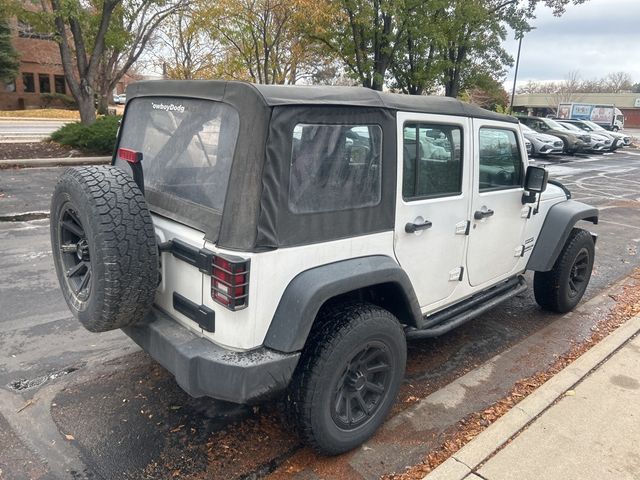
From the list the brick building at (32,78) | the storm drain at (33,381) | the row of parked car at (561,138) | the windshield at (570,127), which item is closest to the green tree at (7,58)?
the brick building at (32,78)

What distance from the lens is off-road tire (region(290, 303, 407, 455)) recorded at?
8.10 feet

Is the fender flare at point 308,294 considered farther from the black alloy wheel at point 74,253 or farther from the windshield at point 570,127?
the windshield at point 570,127

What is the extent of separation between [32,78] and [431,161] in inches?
1961

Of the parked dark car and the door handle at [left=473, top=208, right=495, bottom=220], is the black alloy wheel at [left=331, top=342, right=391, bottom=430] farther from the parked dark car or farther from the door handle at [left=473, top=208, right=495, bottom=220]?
the parked dark car

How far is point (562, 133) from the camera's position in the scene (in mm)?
22969

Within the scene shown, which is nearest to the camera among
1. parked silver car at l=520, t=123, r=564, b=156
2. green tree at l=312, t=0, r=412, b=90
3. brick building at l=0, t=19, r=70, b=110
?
green tree at l=312, t=0, r=412, b=90

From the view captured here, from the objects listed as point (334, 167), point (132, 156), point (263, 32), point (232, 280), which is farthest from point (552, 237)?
point (263, 32)

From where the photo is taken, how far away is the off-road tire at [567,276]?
4441 mm

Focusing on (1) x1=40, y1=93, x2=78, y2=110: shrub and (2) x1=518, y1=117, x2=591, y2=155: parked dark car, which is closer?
(2) x1=518, y1=117, x2=591, y2=155: parked dark car

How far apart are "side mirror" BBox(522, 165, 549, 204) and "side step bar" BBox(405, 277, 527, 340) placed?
2.46 ft

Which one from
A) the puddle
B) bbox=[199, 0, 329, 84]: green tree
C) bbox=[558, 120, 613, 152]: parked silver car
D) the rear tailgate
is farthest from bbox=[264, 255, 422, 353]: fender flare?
bbox=[558, 120, 613, 152]: parked silver car

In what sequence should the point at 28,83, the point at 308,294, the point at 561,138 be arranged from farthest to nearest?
the point at 28,83 → the point at 561,138 → the point at 308,294

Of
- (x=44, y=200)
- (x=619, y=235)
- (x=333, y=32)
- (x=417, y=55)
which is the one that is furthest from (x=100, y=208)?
(x=417, y=55)

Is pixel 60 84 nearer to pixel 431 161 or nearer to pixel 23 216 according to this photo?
pixel 23 216
